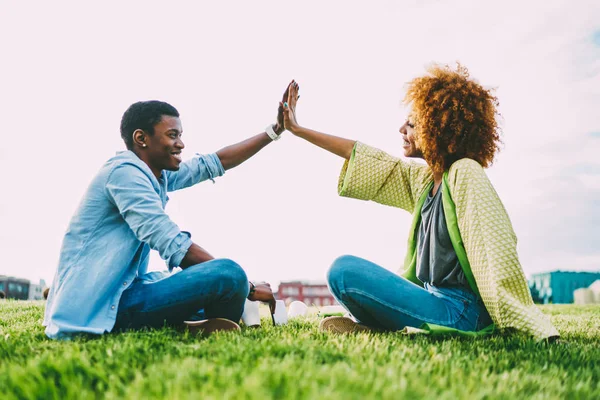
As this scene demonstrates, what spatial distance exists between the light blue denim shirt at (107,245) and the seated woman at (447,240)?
1265 mm

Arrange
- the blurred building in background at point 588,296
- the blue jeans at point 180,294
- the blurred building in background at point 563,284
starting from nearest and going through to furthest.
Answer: the blue jeans at point 180,294
the blurred building in background at point 588,296
the blurred building in background at point 563,284

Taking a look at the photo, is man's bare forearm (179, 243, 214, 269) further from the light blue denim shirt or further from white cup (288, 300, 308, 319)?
white cup (288, 300, 308, 319)

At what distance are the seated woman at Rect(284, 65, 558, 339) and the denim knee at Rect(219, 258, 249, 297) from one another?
630 millimetres

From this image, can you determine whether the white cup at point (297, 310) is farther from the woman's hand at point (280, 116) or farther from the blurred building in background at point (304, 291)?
the blurred building in background at point (304, 291)

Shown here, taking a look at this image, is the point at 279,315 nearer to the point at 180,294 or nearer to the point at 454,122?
the point at 180,294

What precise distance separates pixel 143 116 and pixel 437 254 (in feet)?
8.17

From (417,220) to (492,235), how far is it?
748mm

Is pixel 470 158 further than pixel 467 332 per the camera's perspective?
Yes

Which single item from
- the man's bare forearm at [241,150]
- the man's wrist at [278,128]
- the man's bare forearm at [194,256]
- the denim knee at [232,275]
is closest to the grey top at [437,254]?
the denim knee at [232,275]

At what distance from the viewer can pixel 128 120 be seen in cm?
402

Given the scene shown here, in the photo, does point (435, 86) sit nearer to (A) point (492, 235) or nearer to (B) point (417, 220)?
(B) point (417, 220)

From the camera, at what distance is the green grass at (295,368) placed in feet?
5.91

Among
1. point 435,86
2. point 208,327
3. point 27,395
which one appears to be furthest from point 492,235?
point 27,395

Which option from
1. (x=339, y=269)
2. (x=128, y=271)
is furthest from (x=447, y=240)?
(x=128, y=271)
